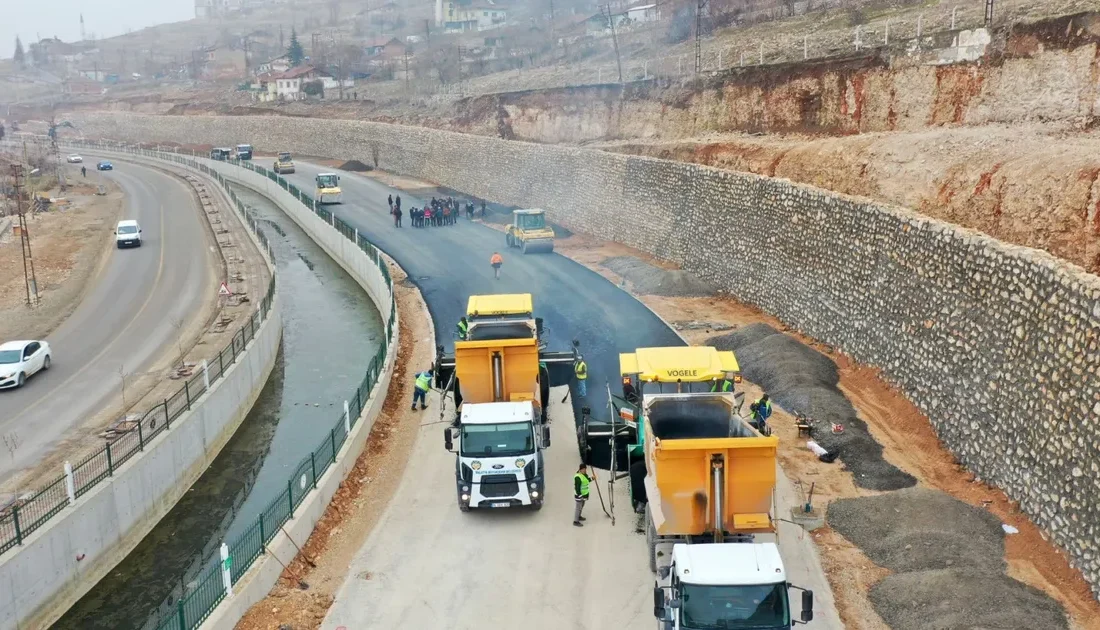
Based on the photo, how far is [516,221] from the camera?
5084 cm

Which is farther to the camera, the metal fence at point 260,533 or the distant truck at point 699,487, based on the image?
the metal fence at point 260,533

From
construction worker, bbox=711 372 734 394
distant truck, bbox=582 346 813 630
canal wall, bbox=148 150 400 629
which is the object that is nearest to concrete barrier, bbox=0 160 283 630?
canal wall, bbox=148 150 400 629

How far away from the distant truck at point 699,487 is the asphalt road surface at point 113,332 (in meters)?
14.1

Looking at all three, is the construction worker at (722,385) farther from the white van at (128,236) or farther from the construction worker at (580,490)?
the white van at (128,236)

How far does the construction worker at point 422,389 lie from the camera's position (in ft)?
89.5

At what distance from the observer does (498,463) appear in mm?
20859

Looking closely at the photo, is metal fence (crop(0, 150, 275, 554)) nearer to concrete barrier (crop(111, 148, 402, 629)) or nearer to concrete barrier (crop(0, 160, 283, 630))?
concrete barrier (crop(0, 160, 283, 630))

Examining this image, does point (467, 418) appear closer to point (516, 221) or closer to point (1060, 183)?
point (1060, 183)

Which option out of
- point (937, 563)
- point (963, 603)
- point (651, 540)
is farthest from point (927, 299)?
point (651, 540)

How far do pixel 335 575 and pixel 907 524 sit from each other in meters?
10.9

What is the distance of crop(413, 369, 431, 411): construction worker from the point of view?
89.5 feet

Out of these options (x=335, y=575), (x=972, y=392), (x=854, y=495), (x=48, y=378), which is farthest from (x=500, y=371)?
(x=48, y=378)

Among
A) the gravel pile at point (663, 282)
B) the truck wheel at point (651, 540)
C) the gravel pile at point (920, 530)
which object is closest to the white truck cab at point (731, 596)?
the truck wheel at point (651, 540)

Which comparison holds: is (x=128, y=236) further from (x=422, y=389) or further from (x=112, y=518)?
(x=112, y=518)
